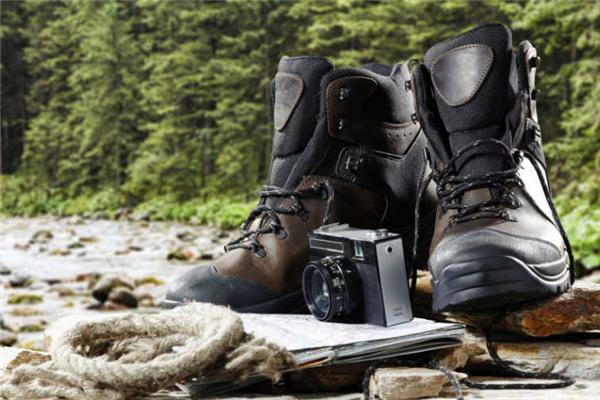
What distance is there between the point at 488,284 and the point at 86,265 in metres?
5.51

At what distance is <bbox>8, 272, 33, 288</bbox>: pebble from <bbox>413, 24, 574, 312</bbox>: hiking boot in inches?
183

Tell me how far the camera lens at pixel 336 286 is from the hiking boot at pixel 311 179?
0.13m

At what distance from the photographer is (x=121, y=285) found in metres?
4.44

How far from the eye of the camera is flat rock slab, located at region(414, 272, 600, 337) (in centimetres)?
96

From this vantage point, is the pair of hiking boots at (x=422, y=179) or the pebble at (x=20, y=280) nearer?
the pair of hiking boots at (x=422, y=179)

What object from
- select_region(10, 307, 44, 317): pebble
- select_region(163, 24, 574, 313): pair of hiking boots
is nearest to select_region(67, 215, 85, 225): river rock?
select_region(10, 307, 44, 317): pebble

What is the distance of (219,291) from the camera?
42.4 inches

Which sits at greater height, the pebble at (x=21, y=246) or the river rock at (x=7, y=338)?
the river rock at (x=7, y=338)

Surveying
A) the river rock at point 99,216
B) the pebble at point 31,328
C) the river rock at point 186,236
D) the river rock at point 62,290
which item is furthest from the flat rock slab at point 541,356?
the river rock at point 99,216

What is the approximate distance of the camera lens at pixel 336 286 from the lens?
94cm

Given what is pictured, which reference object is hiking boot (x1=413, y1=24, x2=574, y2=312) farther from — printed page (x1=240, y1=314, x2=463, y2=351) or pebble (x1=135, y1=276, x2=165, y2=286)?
pebble (x1=135, y1=276, x2=165, y2=286)

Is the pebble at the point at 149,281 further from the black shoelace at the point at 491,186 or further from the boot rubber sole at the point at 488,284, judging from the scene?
the boot rubber sole at the point at 488,284

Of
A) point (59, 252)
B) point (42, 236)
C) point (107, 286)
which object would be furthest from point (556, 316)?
point (42, 236)

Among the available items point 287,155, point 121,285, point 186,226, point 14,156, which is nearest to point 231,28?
A: point 186,226
